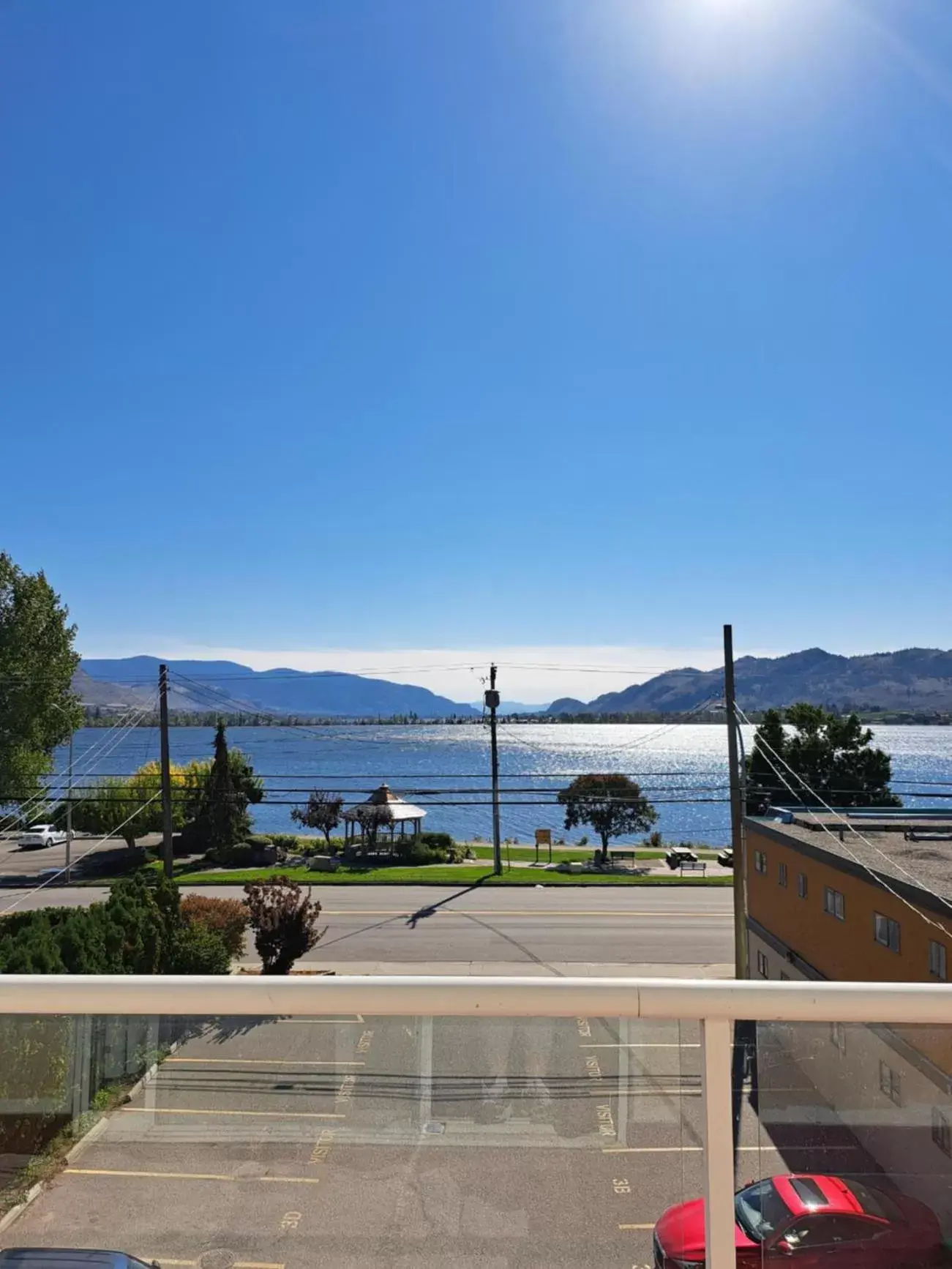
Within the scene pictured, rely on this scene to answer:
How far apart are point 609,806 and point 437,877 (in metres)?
12.7

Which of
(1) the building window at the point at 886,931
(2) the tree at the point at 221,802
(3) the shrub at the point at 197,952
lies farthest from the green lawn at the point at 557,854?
(1) the building window at the point at 886,931

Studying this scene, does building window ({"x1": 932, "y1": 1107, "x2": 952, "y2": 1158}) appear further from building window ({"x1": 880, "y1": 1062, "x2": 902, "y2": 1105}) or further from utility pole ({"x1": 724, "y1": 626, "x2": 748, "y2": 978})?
utility pole ({"x1": 724, "y1": 626, "x2": 748, "y2": 978})

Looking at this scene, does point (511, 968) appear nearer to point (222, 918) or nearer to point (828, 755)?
point (222, 918)

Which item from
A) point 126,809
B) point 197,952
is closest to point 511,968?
point 197,952

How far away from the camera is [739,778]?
13930 millimetres

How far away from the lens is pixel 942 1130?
4.33ft

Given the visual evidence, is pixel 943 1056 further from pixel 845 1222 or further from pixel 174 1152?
pixel 174 1152

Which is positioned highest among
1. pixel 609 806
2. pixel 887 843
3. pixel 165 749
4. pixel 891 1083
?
pixel 891 1083

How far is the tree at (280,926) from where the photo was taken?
16.3 meters

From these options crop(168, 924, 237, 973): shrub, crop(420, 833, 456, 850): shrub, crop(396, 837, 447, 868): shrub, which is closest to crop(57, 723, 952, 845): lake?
crop(420, 833, 456, 850): shrub

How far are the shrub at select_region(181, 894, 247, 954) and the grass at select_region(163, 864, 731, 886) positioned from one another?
8.65m

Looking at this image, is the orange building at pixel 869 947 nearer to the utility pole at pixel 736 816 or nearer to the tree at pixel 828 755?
the utility pole at pixel 736 816

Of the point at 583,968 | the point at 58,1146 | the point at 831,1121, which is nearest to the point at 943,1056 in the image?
the point at 831,1121

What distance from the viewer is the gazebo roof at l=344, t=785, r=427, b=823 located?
3544cm
